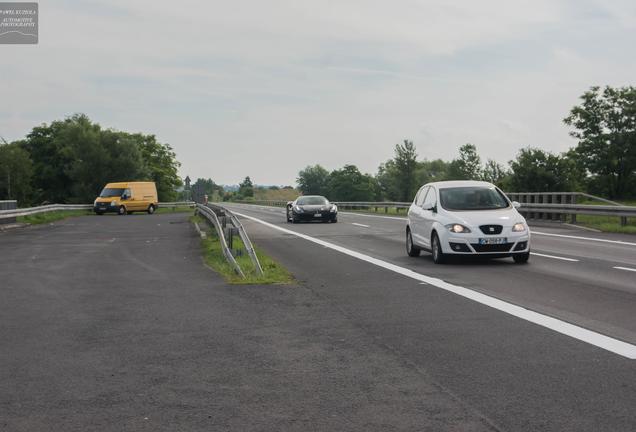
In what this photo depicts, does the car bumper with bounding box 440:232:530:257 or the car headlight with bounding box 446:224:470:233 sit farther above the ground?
the car headlight with bounding box 446:224:470:233

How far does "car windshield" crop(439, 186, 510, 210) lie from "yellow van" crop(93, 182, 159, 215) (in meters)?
41.0

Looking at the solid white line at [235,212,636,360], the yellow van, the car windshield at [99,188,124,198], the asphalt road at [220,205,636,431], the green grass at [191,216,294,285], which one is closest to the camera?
the asphalt road at [220,205,636,431]

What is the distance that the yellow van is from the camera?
52156mm

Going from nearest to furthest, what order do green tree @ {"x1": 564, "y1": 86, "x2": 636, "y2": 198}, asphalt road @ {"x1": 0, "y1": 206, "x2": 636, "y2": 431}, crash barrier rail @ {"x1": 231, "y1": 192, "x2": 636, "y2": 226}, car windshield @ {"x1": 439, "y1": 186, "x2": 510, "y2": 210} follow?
asphalt road @ {"x1": 0, "y1": 206, "x2": 636, "y2": 431} < car windshield @ {"x1": 439, "y1": 186, "x2": 510, "y2": 210} < crash barrier rail @ {"x1": 231, "y1": 192, "x2": 636, "y2": 226} < green tree @ {"x1": 564, "y1": 86, "x2": 636, "y2": 198}

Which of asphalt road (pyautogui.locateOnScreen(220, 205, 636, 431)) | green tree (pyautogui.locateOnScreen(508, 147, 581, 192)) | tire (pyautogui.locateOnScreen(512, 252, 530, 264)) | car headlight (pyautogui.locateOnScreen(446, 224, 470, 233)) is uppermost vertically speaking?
green tree (pyautogui.locateOnScreen(508, 147, 581, 192))

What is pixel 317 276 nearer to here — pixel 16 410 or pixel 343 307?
pixel 343 307

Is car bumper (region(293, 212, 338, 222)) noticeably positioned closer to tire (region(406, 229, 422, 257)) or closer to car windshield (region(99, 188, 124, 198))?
tire (region(406, 229, 422, 257))

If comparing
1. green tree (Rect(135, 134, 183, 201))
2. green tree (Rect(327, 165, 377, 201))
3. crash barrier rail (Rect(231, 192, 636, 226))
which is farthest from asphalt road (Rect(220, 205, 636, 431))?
green tree (Rect(327, 165, 377, 201))

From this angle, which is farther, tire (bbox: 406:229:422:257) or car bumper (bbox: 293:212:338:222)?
car bumper (bbox: 293:212:338:222)

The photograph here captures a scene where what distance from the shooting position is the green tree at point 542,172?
7338 centimetres

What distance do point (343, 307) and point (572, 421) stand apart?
4.72 m

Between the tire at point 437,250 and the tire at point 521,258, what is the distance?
52.9 inches

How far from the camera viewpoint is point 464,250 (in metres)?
13.6

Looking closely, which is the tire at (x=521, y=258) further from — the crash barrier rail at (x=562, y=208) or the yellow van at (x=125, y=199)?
the yellow van at (x=125, y=199)
